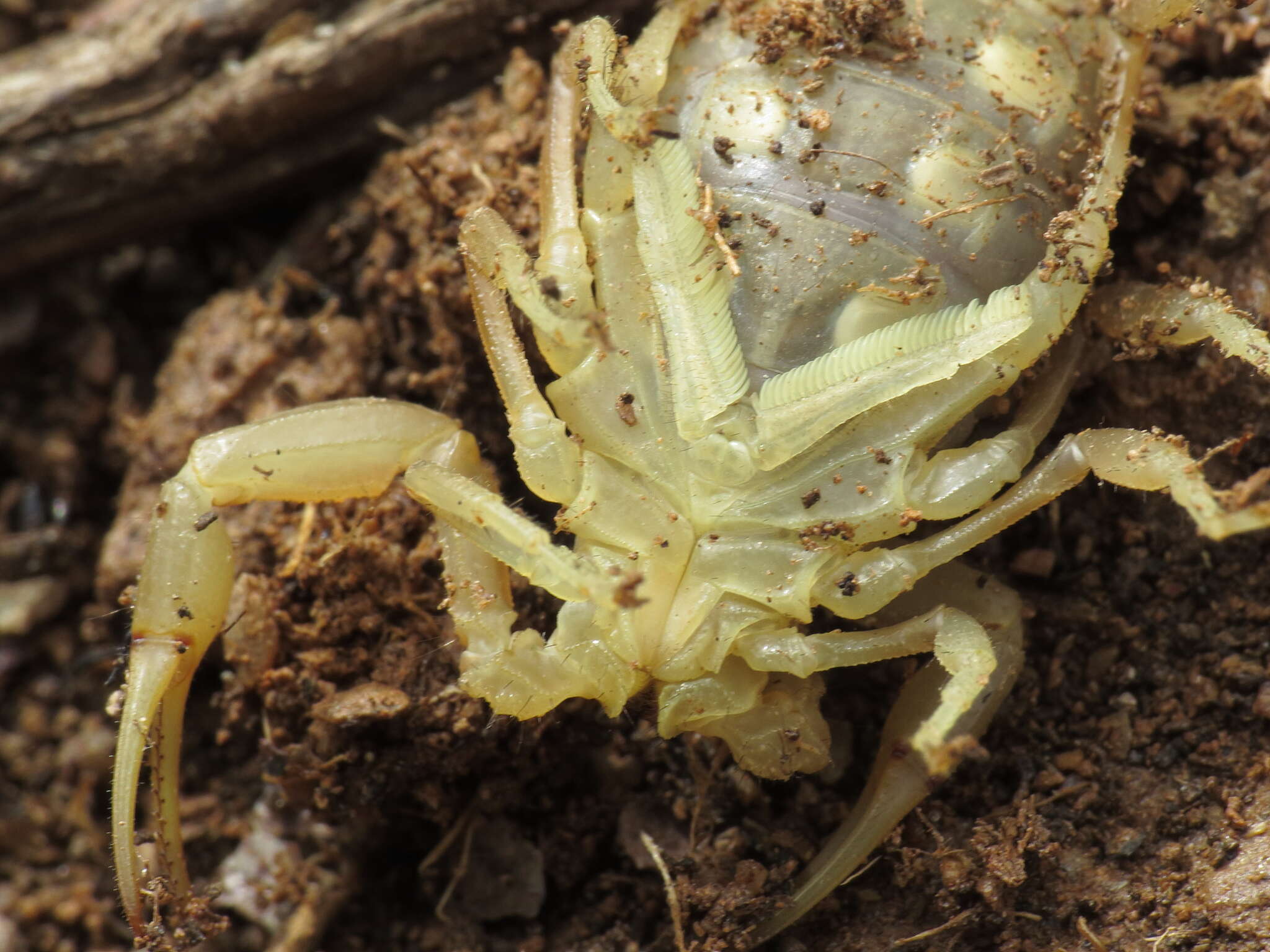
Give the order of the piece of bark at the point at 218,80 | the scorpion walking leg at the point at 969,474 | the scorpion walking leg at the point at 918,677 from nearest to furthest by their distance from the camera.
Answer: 1. the scorpion walking leg at the point at 918,677
2. the scorpion walking leg at the point at 969,474
3. the piece of bark at the point at 218,80

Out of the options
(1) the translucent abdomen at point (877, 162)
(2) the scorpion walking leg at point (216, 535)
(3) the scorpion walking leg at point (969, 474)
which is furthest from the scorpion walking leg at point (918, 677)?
(2) the scorpion walking leg at point (216, 535)

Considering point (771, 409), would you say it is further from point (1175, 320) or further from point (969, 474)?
point (1175, 320)

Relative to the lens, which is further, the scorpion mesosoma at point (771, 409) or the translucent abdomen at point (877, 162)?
the translucent abdomen at point (877, 162)

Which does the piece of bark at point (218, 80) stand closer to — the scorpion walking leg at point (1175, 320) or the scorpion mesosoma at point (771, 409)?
the scorpion mesosoma at point (771, 409)

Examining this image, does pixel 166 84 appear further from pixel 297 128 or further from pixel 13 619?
pixel 13 619

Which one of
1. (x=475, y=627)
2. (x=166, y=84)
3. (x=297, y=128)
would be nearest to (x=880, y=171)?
(x=475, y=627)

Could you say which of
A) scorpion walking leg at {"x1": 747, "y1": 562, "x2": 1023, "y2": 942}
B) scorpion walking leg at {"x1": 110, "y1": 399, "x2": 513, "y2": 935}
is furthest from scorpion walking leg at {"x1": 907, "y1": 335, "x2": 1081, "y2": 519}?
scorpion walking leg at {"x1": 110, "y1": 399, "x2": 513, "y2": 935}

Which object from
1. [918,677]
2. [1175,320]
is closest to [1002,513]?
[918,677]

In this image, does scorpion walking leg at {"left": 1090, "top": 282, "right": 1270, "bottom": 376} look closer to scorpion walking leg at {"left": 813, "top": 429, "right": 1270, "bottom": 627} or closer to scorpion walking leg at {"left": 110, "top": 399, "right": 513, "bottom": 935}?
scorpion walking leg at {"left": 813, "top": 429, "right": 1270, "bottom": 627}
